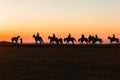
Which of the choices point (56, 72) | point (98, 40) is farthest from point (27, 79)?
point (98, 40)

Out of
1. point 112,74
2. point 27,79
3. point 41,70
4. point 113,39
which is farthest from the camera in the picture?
point 113,39

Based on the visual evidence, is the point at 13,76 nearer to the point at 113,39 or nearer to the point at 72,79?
the point at 72,79

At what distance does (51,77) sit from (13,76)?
77.5 inches

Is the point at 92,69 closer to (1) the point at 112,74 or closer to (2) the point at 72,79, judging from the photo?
(1) the point at 112,74

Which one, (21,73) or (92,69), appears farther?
(92,69)

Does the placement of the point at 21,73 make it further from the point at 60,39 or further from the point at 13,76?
the point at 60,39

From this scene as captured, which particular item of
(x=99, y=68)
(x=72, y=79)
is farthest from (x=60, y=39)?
(x=72, y=79)

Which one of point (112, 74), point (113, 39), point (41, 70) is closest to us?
point (112, 74)

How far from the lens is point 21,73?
21.0m

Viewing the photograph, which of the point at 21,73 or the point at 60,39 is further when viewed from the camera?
the point at 60,39

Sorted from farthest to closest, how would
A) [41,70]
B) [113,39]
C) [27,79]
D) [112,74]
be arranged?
1. [113,39]
2. [41,70]
3. [112,74]
4. [27,79]

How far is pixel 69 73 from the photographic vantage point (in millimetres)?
20906

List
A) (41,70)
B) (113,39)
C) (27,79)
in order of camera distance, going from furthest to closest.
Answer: (113,39)
(41,70)
(27,79)

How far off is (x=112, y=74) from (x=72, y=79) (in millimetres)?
2875
